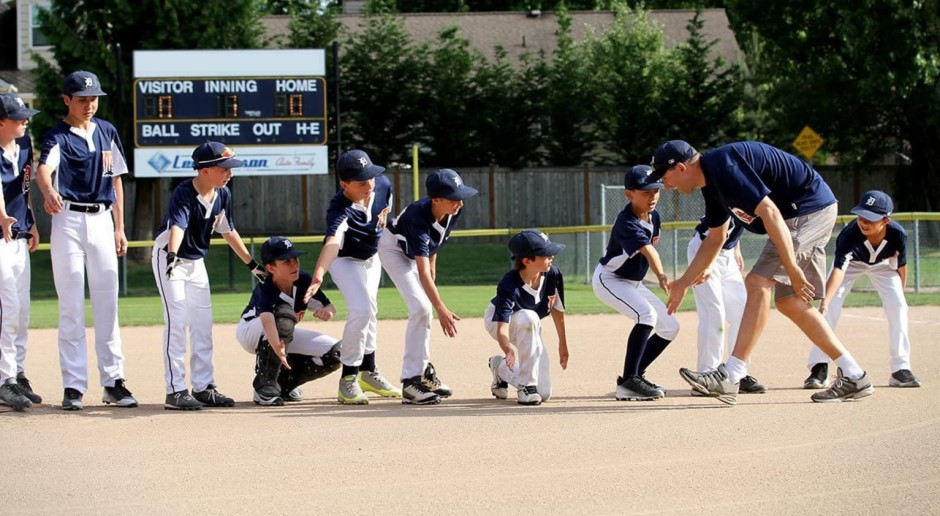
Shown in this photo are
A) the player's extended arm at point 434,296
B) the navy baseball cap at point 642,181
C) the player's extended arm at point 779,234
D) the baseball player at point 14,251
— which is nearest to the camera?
the player's extended arm at point 779,234

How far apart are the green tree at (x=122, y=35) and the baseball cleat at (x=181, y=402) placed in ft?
65.2

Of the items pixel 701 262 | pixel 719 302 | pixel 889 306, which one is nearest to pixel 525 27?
pixel 889 306

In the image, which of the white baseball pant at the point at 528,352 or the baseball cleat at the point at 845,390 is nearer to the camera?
the baseball cleat at the point at 845,390

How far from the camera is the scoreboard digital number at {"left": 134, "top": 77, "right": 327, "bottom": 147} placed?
78.6 ft

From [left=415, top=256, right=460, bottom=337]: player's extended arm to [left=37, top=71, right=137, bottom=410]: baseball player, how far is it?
211 centimetres

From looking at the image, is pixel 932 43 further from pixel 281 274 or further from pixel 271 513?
pixel 271 513

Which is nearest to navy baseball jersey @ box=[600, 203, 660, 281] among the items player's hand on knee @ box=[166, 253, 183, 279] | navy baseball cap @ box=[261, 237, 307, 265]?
navy baseball cap @ box=[261, 237, 307, 265]

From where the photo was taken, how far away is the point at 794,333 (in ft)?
42.6

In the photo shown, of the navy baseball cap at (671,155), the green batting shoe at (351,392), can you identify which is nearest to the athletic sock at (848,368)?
the navy baseball cap at (671,155)

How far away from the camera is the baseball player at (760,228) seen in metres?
7.47

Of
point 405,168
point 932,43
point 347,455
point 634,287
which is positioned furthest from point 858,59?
point 347,455

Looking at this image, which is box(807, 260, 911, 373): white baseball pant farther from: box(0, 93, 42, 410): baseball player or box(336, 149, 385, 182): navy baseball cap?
box(0, 93, 42, 410): baseball player

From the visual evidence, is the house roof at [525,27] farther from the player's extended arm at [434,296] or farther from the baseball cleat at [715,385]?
the baseball cleat at [715,385]

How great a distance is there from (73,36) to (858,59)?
58.5ft
